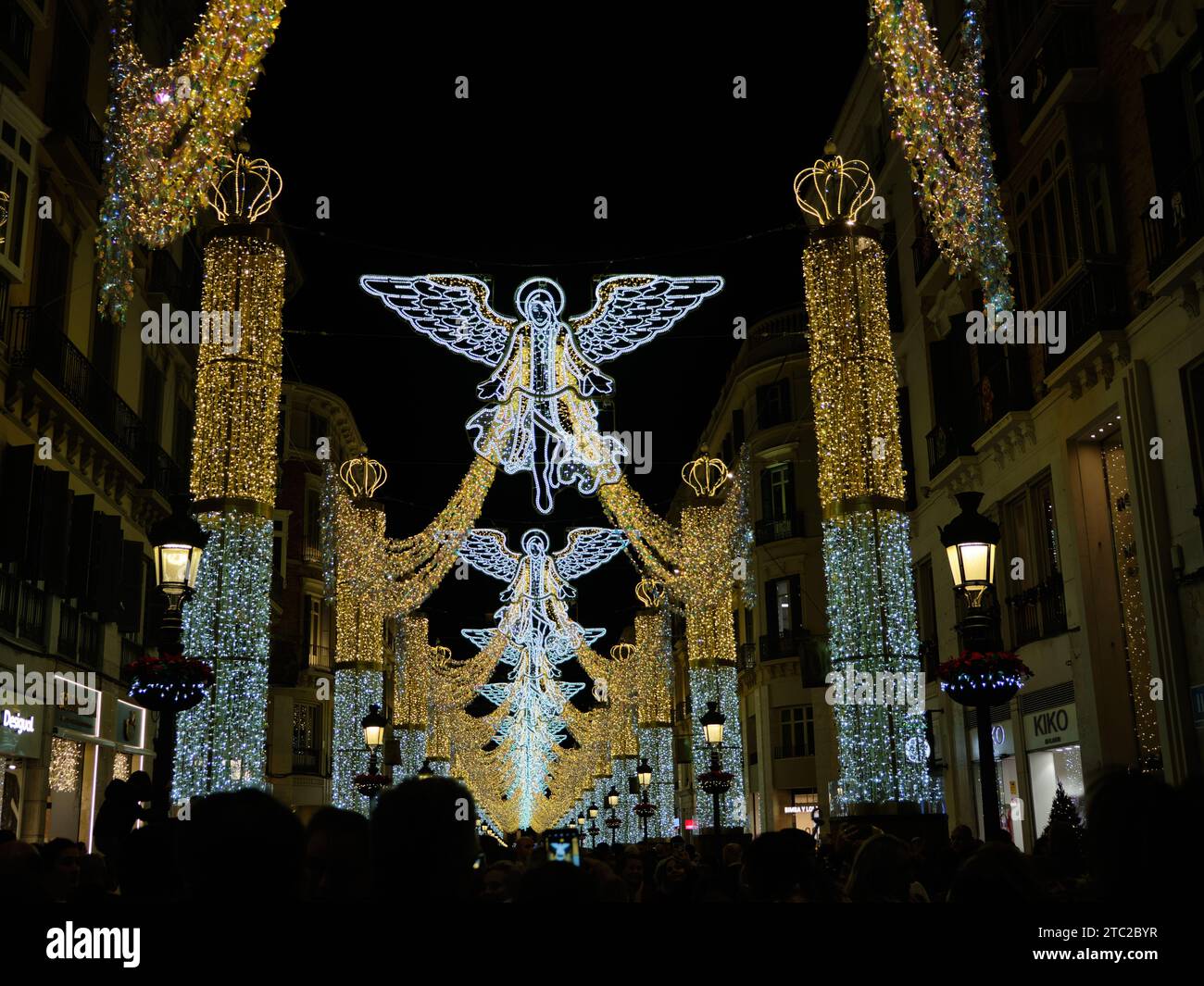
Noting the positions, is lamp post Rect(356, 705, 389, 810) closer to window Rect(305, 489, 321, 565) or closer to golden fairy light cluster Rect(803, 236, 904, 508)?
golden fairy light cluster Rect(803, 236, 904, 508)

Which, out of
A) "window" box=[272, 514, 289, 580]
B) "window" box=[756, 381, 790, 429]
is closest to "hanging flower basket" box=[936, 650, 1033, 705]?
"window" box=[756, 381, 790, 429]

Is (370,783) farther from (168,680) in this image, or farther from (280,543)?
(280,543)

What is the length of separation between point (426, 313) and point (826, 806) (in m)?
24.6

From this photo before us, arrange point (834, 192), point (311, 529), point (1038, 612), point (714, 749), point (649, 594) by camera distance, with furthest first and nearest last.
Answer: point (311, 529), point (649, 594), point (714, 749), point (1038, 612), point (834, 192)

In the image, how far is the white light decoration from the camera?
31094 mm

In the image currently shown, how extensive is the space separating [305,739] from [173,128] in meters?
39.4

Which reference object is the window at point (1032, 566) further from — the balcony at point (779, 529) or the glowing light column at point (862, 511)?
the balcony at point (779, 529)

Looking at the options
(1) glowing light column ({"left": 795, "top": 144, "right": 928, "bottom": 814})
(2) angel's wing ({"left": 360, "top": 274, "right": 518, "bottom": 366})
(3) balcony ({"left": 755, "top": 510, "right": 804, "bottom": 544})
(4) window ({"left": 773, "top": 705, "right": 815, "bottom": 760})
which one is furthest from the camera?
(3) balcony ({"left": 755, "top": 510, "right": 804, "bottom": 544})

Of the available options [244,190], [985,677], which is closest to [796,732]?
[244,190]

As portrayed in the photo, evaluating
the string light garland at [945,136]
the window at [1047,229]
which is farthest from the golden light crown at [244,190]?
the window at [1047,229]

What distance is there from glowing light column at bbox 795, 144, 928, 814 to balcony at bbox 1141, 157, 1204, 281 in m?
3.37

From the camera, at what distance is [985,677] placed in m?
10.2

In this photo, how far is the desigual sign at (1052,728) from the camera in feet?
61.6
